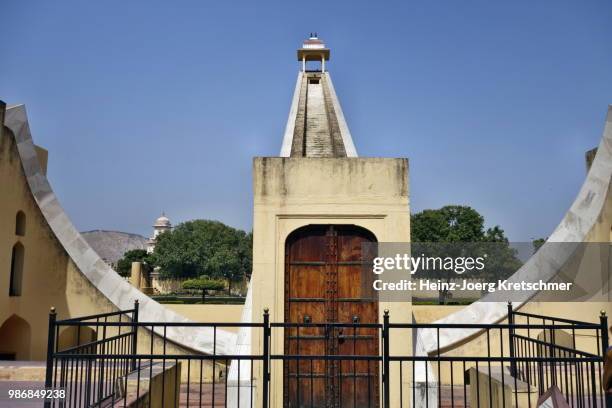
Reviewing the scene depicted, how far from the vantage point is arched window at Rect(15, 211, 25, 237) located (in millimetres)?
10516

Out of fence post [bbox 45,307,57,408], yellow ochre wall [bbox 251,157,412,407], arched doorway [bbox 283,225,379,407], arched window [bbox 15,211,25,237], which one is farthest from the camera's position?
arched window [bbox 15,211,25,237]

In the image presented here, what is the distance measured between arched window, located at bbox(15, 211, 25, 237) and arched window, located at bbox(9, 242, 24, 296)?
0.83 feet

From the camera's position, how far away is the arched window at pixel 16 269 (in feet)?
33.8

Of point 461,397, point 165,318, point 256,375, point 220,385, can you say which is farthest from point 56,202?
point 461,397

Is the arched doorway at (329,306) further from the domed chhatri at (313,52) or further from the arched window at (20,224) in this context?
the domed chhatri at (313,52)

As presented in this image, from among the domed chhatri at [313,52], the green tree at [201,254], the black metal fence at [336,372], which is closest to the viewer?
the black metal fence at [336,372]

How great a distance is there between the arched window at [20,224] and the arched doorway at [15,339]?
1674mm

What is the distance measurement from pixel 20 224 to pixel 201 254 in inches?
1377

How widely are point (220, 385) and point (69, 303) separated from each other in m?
3.73

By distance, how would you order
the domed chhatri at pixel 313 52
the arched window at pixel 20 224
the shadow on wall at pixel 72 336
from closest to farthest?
1. the arched window at pixel 20 224
2. the shadow on wall at pixel 72 336
3. the domed chhatri at pixel 313 52

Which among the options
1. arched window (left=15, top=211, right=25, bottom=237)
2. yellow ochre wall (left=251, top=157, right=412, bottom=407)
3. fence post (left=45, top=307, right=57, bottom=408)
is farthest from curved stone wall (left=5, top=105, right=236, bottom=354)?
fence post (left=45, top=307, right=57, bottom=408)

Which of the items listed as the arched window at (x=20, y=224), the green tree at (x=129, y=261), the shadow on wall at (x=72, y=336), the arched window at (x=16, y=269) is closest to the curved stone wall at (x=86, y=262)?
the arched window at (x=20, y=224)

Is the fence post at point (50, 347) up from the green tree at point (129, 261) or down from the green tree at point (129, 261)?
down

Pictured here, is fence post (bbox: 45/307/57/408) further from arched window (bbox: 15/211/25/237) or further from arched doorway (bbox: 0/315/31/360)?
arched window (bbox: 15/211/25/237)
